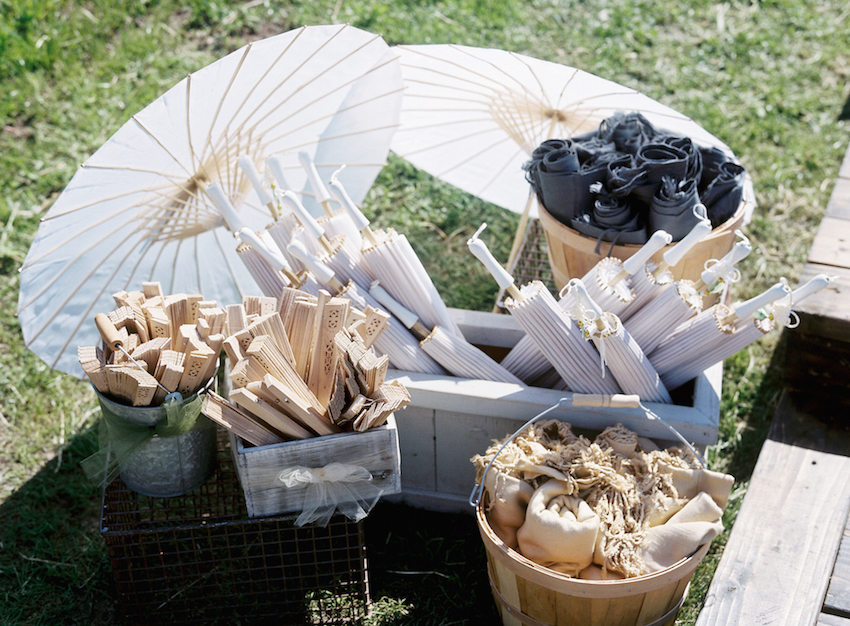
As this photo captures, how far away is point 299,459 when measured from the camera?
6.43 ft

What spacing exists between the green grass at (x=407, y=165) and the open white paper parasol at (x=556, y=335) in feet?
2.27

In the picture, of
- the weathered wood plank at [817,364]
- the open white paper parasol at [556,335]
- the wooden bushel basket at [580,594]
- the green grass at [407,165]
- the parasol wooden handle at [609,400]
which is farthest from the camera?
the weathered wood plank at [817,364]

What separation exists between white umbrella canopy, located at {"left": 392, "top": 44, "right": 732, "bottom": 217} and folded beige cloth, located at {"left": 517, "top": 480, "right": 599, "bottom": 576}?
1.45 metres

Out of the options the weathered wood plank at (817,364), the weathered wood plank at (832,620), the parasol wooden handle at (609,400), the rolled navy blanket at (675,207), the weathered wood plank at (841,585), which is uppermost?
the rolled navy blanket at (675,207)

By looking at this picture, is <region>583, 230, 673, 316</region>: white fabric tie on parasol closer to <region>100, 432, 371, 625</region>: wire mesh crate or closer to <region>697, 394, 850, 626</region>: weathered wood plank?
<region>697, 394, 850, 626</region>: weathered wood plank

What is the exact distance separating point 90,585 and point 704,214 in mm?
2251

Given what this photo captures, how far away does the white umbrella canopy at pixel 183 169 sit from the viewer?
7.29 ft

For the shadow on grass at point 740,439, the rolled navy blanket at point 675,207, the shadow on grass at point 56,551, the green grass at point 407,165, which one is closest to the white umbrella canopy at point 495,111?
the rolled navy blanket at point 675,207

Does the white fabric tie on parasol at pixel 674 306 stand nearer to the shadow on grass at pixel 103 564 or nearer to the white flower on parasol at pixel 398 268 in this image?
the white flower on parasol at pixel 398 268

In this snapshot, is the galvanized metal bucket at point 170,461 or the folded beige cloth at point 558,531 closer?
the folded beige cloth at point 558,531

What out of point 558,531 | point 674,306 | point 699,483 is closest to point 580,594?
point 558,531

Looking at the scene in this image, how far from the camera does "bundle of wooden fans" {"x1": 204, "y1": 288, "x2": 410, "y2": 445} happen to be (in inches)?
73.9

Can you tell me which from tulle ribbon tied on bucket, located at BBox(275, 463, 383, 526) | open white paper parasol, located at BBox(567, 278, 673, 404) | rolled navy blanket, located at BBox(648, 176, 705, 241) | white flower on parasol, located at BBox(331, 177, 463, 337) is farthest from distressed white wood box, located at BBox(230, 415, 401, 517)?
rolled navy blanket, located at BBox(648, 176, 705, 241)

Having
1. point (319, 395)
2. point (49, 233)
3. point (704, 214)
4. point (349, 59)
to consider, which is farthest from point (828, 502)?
point (49, 233)
